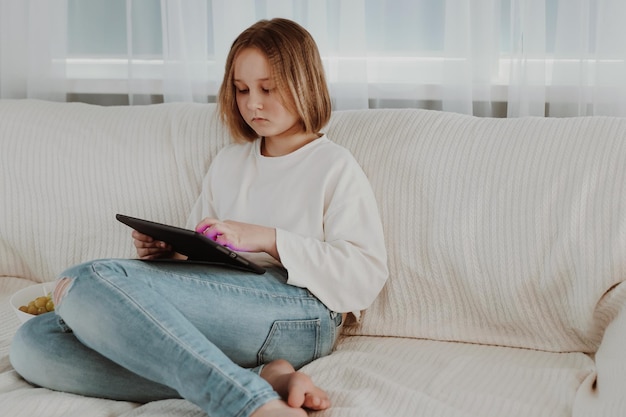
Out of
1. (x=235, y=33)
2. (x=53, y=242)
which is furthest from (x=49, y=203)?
(x=235, y=33)

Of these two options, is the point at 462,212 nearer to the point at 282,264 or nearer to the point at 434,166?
the point at 434,166

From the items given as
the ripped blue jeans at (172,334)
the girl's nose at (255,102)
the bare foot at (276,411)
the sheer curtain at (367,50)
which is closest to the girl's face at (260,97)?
the girl's nose at (255,102)

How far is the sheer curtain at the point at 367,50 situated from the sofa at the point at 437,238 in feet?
0.87

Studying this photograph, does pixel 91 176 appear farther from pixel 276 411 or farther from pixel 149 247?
pixel 276 411

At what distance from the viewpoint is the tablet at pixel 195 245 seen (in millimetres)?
1367

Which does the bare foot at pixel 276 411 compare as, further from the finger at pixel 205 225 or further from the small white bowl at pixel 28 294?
the small white bowl at pixel 28 294

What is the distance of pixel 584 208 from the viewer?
1522 millimetres

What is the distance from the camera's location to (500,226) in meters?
1.58

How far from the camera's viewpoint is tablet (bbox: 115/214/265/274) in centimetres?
137

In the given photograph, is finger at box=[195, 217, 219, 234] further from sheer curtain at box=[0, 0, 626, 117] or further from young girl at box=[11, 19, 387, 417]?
sheer curtain at box=[0, 0, 626, 117]

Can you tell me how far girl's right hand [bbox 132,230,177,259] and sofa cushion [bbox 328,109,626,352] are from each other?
41cm

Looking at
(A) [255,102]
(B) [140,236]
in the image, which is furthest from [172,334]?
(A) [255,102]

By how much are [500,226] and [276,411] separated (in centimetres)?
63

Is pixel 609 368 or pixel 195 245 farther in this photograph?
pixel 195 245
